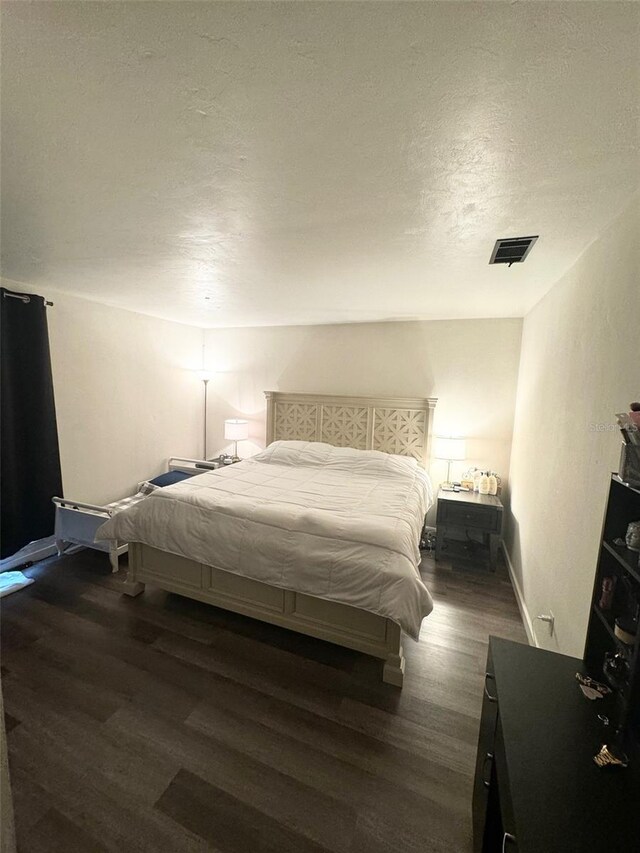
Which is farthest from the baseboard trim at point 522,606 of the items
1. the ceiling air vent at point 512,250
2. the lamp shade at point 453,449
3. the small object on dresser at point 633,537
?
the ceiling air vent at point 512,250

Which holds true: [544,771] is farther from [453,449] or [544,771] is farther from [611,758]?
[453,449]

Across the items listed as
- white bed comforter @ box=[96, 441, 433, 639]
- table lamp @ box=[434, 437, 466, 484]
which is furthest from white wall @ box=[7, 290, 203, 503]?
table lamp @ box=[434, 437, 466, 484]

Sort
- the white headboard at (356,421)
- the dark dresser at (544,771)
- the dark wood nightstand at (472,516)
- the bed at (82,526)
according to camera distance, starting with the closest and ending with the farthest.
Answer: the dark dresser at (544,771) → the bed at (82,526) → the dark wood nightstand at (472,516) → the white headboard at (356,421)

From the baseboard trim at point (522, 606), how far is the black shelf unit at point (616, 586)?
1.25m

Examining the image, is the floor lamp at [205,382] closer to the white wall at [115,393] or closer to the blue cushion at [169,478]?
the white wall at [115,393]

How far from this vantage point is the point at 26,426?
2.76 meters

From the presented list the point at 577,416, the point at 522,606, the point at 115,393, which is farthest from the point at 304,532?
the point at 115,393

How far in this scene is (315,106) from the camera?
3.01ft

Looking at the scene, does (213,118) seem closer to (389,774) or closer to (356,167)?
(356,167)

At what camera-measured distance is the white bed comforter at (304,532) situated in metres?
1.81

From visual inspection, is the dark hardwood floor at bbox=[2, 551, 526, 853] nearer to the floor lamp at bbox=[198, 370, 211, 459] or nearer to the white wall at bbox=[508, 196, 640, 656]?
the white wall at bbox=[508, 196, 640, 656]

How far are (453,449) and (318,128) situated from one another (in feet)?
9.96

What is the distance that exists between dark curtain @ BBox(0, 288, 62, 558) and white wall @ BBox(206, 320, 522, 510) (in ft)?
7.03

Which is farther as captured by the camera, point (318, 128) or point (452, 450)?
point (452, 450)
